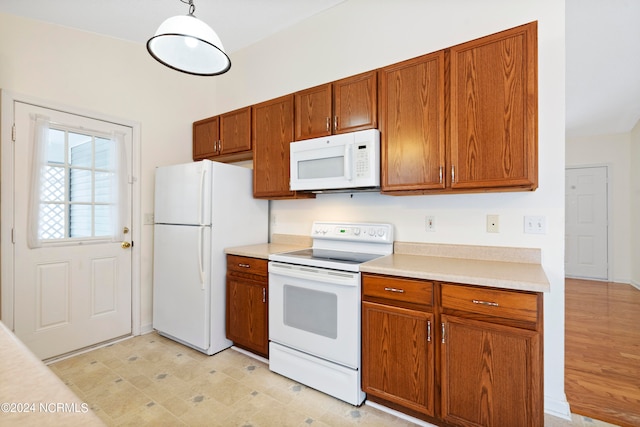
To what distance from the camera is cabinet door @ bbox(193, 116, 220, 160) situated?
325 centimetres

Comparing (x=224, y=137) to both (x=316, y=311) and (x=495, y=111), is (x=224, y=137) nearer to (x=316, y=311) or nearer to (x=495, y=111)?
(x=316, y=311)

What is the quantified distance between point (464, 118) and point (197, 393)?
2469 millimetres

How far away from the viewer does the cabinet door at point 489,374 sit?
4.74 feet

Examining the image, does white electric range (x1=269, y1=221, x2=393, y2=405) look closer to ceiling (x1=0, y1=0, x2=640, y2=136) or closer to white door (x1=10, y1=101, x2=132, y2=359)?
white door (x1=10, y1=101, x2=132, y2=359)

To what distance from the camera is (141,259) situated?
3092 millimetres

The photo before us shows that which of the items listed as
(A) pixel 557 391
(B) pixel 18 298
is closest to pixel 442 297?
(A) pixel 557 391

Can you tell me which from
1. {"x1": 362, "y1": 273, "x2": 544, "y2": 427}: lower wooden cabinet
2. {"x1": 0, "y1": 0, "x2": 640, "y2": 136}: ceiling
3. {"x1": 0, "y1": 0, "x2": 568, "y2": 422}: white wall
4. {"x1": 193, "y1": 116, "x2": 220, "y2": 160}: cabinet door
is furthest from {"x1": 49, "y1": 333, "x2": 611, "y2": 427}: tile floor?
{"x1": 0, "y1": 0, "x2": 640, "y2": 136}: ceiling

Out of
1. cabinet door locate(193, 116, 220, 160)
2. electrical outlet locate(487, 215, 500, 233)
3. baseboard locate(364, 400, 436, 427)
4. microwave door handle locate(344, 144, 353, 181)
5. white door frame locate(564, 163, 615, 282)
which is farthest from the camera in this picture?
white door frame locate(564, 163, 615, 282)

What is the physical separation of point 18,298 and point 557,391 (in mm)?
3805

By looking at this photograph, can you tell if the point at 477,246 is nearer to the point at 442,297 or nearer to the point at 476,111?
the point at 442,297

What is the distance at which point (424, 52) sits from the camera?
231cm

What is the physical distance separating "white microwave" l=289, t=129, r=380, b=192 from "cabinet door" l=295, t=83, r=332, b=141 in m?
0.09

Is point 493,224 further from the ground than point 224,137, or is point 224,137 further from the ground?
point 224,137

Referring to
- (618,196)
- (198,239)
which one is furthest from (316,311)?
(618,196)
